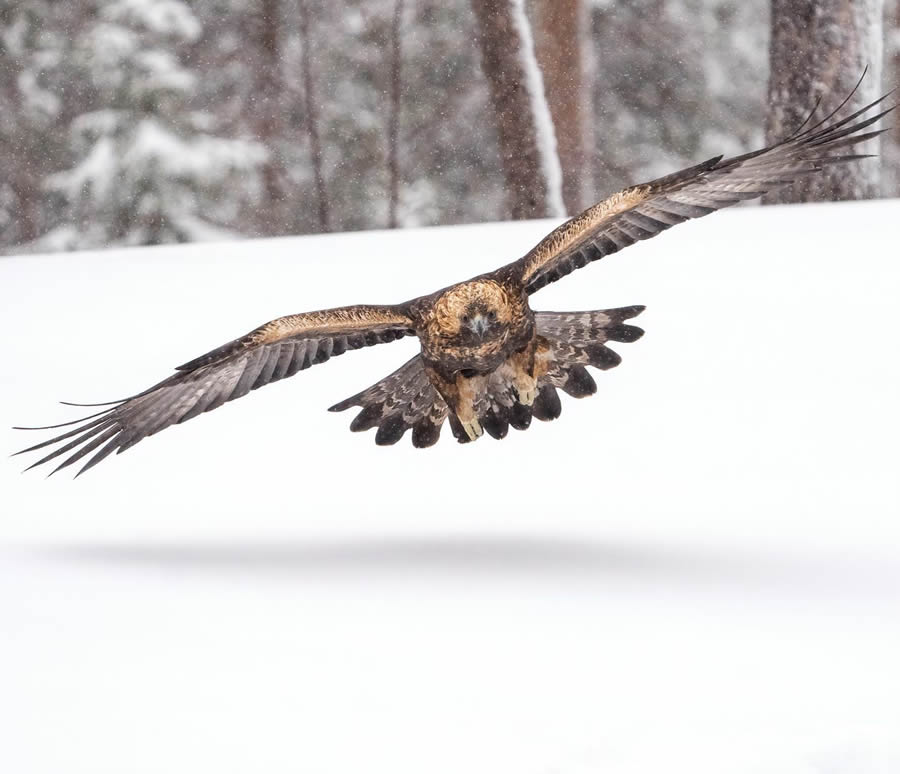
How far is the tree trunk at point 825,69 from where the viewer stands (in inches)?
342

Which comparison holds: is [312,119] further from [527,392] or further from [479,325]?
[479,325]

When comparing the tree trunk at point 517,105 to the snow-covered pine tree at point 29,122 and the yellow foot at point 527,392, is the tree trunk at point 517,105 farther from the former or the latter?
the yellow foot at point 527,392

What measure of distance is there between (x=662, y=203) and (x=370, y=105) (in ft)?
A: 21.6

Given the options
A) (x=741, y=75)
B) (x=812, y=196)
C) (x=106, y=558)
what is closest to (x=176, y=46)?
(x=741, y=75)

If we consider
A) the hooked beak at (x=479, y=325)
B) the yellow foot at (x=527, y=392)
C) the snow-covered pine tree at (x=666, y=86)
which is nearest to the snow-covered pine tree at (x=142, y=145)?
Result: the snow-covered pine tree at (x=666, y=86)

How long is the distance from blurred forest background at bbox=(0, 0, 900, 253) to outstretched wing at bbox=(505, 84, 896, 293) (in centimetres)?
510

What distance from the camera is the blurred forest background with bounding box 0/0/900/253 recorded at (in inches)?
381

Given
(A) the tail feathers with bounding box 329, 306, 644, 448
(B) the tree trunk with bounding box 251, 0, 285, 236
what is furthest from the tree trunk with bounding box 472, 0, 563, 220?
(A) the tail feathers with bounding box 329, 306, 644, 448

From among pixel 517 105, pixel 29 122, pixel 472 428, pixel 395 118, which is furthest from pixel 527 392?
pixel 29 122

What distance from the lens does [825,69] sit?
28.3 ft

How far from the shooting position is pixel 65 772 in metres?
3.10

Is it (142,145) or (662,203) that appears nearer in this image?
(662,203)

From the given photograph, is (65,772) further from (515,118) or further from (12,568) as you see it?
(515,118)

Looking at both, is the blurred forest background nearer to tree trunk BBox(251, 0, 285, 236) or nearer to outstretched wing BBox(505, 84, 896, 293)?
tree trunk BBox(251, 0, 285, 236)
